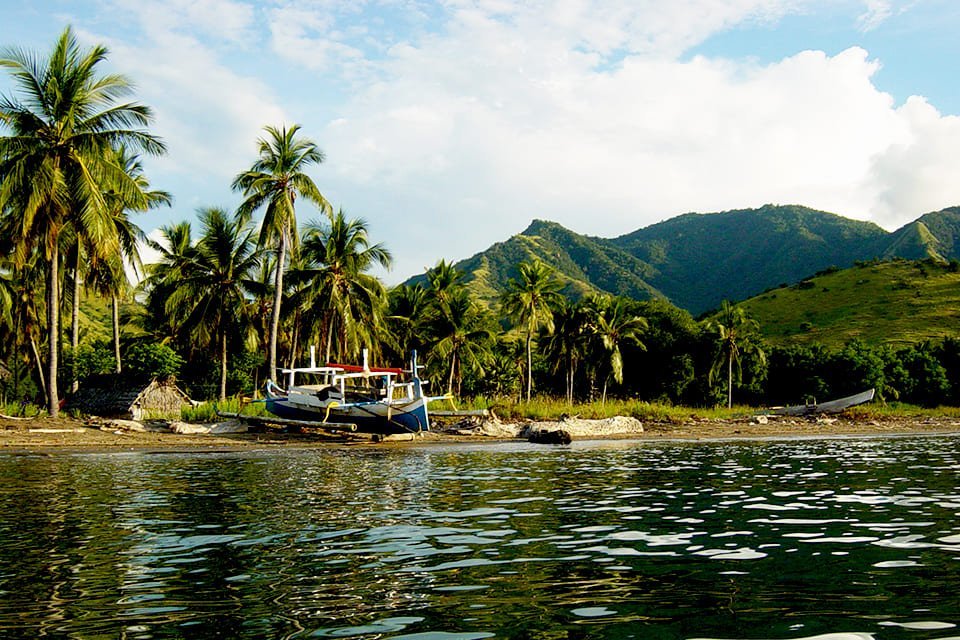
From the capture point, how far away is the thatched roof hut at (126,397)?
3603cm

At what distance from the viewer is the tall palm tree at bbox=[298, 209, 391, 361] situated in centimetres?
4600

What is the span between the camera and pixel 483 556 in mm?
7961

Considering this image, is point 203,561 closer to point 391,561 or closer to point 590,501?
point 391,561

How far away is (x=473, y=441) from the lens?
1271 inches

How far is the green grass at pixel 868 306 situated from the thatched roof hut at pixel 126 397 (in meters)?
72.8

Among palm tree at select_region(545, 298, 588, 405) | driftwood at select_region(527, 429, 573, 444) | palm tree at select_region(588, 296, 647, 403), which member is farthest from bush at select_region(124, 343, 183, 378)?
palm tree at select_region(588, 296, 647, 403)

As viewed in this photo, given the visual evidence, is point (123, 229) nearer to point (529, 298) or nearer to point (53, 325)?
point (53, 325)

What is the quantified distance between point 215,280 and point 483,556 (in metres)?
43.5

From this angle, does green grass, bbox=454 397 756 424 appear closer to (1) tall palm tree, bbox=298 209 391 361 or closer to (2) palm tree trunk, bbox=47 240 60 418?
(1) tall palm tree, bbox=298 209 391 361

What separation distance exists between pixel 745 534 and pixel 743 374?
65.4m

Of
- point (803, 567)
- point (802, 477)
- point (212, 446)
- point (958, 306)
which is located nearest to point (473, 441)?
point (212, 446)

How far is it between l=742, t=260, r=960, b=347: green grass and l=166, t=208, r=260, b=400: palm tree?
64940 millimetres

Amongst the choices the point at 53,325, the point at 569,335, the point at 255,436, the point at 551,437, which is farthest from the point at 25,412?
the point at 569,335

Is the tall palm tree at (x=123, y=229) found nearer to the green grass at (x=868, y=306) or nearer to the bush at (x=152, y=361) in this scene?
the bush at (x=152, y=361)
